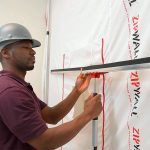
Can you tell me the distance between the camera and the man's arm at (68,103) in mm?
1225

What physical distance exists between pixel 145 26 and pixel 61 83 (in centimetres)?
99

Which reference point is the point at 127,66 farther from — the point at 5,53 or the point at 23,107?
the point at 5,53

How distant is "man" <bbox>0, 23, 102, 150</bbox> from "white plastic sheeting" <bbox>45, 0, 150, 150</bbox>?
0.11 m

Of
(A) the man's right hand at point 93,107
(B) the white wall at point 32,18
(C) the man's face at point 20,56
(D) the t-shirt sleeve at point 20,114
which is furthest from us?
(B) the white wall at point 32,18

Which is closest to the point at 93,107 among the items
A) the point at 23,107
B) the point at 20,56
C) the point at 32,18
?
the point at 23,107

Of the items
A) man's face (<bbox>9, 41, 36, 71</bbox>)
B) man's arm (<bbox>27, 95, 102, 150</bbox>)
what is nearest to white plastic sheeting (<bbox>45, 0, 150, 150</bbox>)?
man's arm (<bbox>27, 95, 102, 150</bbox>)

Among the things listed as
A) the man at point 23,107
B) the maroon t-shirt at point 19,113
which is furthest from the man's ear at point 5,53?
the maroon t-shirt at point 19,113

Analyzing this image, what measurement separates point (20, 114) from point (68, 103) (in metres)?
0.47

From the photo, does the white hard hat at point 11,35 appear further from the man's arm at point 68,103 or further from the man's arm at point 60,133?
the man's arm at point 60,133

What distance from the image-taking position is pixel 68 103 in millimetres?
1351

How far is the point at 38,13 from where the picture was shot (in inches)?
97.8

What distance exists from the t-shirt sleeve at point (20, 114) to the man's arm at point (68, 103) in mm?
348

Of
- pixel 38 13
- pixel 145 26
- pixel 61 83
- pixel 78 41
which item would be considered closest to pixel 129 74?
pixel 145 26

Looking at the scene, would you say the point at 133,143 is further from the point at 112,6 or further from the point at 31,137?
the point at 112,6
